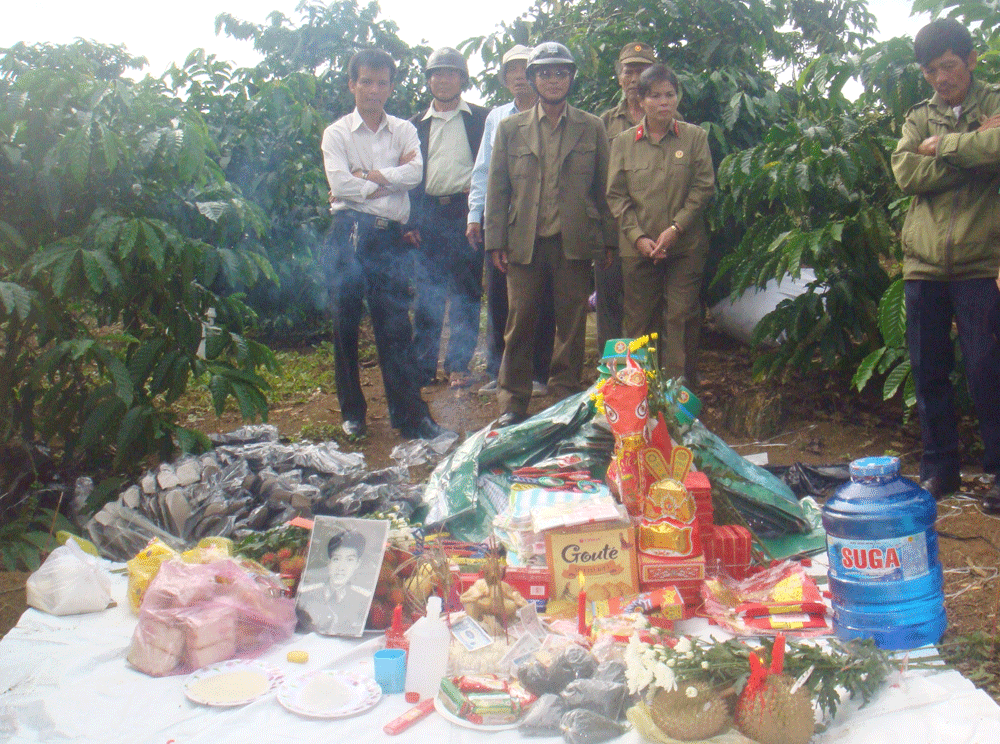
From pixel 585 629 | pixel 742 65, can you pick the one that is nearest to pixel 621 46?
pixel 742 65

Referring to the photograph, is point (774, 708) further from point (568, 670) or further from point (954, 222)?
point (954, 222)

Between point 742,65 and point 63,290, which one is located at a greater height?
point 742,65

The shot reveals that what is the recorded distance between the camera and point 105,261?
386 cm

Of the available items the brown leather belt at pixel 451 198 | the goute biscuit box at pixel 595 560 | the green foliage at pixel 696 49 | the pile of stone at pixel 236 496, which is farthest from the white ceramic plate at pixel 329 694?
the green foliage at pixel 696 49

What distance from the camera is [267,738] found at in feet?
7.35

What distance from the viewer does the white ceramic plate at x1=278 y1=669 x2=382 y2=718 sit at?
234cm

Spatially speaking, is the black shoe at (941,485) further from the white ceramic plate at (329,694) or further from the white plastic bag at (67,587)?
the white plastic bag at (67,587)

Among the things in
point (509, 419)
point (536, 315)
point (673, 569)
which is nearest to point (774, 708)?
point (673, 569)

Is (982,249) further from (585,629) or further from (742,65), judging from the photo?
(742,65)

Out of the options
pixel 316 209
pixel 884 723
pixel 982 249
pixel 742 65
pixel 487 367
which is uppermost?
pixel 742 65

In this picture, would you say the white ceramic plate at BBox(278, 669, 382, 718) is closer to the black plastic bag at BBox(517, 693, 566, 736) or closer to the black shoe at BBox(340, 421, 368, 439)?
the black plastic bag at BBox(517, 693, 566, 736)

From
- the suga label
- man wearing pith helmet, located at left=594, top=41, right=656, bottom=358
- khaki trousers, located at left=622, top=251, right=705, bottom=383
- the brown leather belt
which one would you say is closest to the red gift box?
the suga label

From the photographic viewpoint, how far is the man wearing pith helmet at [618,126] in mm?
5184

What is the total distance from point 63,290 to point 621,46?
401 cm
